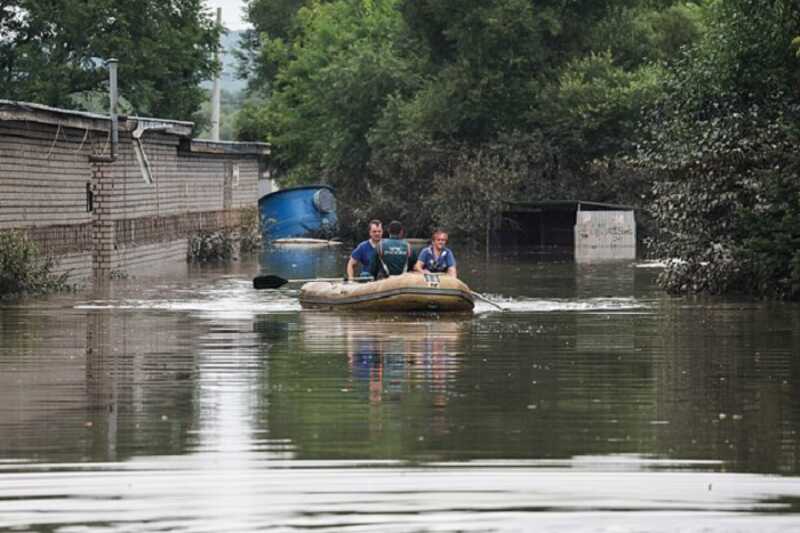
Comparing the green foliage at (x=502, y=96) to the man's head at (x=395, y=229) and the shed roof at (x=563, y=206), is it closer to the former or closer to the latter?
the shed roof at (x=563, y=206)

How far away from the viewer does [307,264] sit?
168 feet

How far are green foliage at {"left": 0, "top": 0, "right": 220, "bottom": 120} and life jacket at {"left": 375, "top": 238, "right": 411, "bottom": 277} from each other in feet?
111

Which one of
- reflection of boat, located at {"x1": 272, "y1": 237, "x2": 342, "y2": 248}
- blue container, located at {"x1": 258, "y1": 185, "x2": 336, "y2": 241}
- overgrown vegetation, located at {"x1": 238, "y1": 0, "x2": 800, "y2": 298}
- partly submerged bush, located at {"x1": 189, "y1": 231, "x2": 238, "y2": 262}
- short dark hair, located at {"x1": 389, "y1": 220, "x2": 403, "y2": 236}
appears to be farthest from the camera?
blue container, located at {"x1": 258, "y1": 185, "x2": 336, "y2": 241}

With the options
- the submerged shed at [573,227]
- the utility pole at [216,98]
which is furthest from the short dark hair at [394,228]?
the utility pole at [216,98]

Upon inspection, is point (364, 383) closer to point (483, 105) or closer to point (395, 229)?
point (395, 229)

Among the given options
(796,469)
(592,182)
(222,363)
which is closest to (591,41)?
(592,182)

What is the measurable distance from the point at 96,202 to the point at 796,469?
101ft

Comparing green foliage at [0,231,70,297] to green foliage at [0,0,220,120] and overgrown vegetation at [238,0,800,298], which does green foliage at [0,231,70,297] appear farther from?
green foliage at [0,0,220,120]

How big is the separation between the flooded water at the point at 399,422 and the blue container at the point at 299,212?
40.3 m

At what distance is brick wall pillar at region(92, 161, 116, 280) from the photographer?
136 ft

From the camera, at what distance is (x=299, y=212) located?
2753 inches

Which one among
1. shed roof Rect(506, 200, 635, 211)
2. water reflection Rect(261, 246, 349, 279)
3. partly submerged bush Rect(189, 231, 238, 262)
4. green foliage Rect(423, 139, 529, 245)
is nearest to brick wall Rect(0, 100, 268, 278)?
partly submerged bush Rect(189, 231, 238, 262)

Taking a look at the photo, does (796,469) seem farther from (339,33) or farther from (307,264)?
(339,33)

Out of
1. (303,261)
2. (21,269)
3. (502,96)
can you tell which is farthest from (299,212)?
(21,269)
